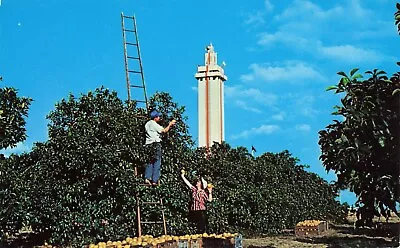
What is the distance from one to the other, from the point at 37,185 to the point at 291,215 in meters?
9.22

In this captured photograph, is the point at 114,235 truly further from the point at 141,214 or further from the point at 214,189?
the point at 214,189

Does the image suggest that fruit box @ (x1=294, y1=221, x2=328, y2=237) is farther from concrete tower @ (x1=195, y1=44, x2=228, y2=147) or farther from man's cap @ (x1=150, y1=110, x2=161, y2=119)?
concrete tower @ (x1=195, y1=44, x2=228, y2=147)

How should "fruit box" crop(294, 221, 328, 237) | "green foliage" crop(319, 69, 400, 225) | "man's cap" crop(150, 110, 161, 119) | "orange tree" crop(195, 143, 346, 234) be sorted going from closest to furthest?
"green foliage" crop(319, 69, 400, 225)
"man's cap" crop(150, 110, 161, 119)
"orange tree" crop(195, 143, 346, 234)
"fruit box" crop(294, 221, 328, 237)

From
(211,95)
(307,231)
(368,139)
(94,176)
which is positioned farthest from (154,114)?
(211,95)

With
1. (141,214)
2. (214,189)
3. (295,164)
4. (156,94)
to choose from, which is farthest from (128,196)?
(295,164)

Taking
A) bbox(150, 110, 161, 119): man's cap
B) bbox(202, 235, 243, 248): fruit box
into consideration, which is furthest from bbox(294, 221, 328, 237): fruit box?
bbox(150, 110, 161, 119): man's cap

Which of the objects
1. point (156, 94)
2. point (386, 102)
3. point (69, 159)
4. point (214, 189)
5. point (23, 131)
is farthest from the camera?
point (214, 189)

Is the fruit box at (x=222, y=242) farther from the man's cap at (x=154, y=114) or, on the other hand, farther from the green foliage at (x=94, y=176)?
the man's cap at (x=154, y=114)

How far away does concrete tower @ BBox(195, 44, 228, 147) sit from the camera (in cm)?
2006

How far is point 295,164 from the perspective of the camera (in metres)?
19.9

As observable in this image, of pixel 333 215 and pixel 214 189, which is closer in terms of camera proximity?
pixel 214 189

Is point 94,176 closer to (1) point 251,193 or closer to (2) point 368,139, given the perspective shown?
(2) point 368,139

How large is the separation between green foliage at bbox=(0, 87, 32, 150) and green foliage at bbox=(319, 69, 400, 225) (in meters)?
4.96

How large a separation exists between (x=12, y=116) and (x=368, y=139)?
5.60 m
